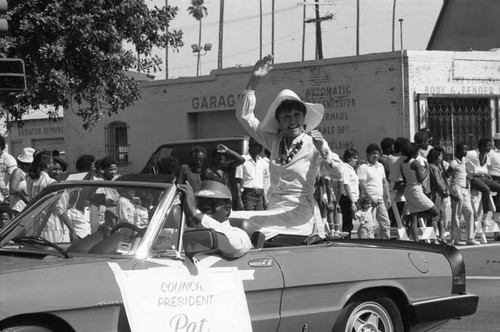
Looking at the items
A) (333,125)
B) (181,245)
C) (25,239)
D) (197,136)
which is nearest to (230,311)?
(181,245)

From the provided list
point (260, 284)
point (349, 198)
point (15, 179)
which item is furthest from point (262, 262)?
point (349, 198)

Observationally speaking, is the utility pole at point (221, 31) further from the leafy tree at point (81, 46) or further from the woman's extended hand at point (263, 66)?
the woman's extended hand at point (263, 66)

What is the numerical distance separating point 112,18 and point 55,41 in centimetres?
130

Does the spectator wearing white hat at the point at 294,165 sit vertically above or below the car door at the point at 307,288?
above

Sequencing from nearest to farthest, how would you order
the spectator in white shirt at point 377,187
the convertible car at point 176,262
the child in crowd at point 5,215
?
the convertible car at point 176,262
the child in crowd at point 5,215
the spectator in white shirt at point 377,187

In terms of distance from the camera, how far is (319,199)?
1431 cm

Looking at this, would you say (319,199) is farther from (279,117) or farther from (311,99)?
(311,99)

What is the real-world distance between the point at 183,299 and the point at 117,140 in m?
27.9

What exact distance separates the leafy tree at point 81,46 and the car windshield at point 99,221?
10112 millimetres

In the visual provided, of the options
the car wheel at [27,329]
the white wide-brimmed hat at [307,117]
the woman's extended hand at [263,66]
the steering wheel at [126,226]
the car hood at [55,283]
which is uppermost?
the woman's extended hand at [263,66]

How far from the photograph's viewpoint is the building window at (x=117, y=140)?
1286 inches

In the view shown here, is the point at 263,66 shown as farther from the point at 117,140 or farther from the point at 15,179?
the point at 117,140

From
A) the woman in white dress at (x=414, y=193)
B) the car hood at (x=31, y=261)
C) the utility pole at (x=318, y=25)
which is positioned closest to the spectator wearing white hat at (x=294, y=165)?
the car hood at (x=31, y=261)

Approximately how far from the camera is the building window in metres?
32.7
